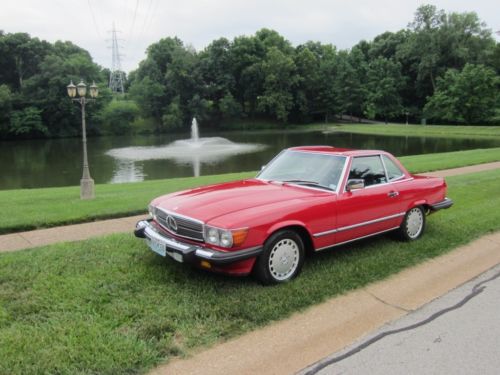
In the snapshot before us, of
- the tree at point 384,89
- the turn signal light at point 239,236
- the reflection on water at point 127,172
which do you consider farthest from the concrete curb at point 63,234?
the tree at point 384,89

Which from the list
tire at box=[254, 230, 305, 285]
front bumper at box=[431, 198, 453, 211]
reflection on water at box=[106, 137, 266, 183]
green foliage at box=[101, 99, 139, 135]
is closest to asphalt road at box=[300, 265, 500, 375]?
tire at box=[254, 230, 305, 285]

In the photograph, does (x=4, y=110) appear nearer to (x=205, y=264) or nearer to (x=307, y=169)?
(x=307, y=169)

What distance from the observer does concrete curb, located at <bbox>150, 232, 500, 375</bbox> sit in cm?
346

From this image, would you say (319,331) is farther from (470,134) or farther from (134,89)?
(134,89)

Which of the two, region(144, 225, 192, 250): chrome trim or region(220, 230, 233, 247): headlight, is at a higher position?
region(220, 230, 233, 247): headlight

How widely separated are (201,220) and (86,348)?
167 cm

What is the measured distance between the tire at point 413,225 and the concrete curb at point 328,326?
76 cm

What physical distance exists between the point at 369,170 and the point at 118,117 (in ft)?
215

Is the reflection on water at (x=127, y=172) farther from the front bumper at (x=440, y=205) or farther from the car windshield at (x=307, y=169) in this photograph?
the front bumper at (x=440, y=205)

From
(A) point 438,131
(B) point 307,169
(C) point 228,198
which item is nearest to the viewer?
(C) point 228,198

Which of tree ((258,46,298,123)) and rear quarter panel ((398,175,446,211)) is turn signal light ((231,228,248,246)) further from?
tree ((258,46,298,123))

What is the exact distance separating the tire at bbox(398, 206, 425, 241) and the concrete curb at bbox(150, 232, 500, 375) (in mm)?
759

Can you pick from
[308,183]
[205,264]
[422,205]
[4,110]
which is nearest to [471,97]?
[422,205]

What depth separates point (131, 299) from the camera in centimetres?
441
